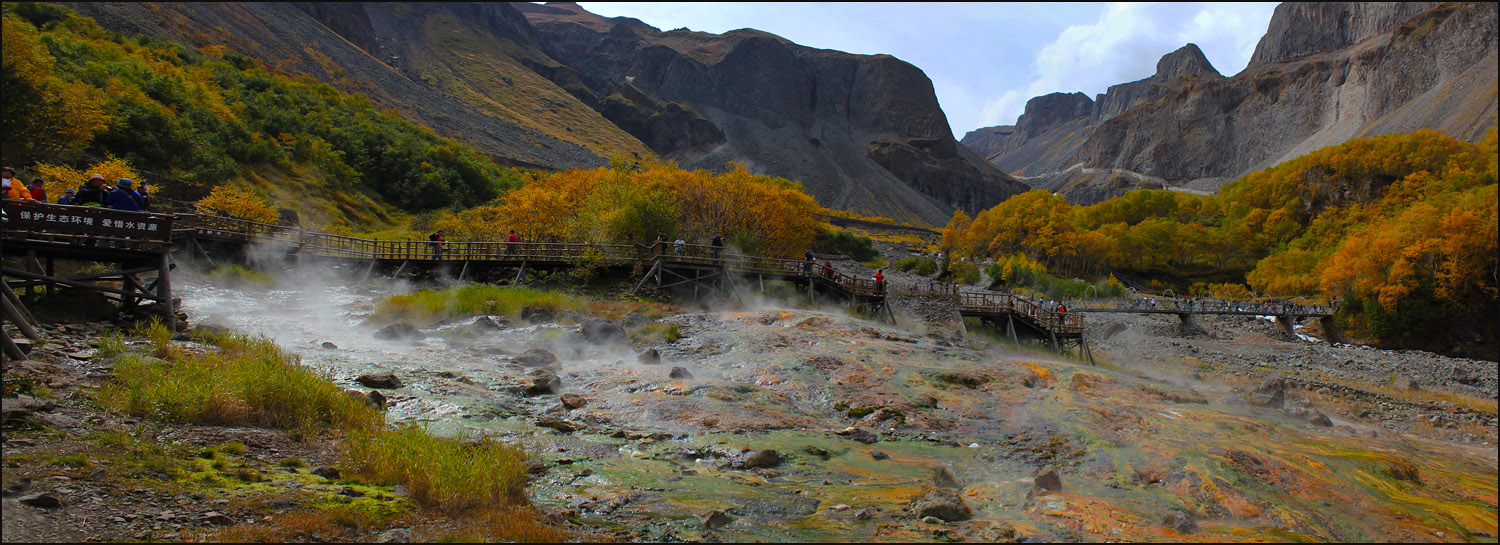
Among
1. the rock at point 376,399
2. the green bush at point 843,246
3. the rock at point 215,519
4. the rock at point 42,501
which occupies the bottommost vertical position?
the rock at point 376,399

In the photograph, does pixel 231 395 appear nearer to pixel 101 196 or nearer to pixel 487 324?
pixel 101 196

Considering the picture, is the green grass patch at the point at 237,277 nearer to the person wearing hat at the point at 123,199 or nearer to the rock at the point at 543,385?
the person wearing hat at the point at 123,199

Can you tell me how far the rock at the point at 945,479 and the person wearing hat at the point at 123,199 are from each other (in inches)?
720

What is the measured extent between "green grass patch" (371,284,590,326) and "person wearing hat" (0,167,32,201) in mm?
9550

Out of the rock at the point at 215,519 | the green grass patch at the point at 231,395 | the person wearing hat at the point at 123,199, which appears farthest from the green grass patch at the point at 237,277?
the rock at the point at 215,519

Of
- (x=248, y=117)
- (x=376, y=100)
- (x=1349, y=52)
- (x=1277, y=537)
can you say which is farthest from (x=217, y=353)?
(x=1349, y=52)

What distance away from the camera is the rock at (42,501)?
5621mm

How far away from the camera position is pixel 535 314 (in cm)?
2403

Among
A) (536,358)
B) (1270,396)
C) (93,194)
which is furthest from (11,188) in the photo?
(1270,396)

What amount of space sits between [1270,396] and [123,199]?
3211 centimetres

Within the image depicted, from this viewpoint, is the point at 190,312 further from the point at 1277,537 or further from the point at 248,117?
the point at 248,117

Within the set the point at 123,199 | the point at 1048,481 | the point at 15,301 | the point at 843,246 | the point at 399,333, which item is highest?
the point at 123,199

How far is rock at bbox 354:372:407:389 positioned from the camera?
44.1 ft

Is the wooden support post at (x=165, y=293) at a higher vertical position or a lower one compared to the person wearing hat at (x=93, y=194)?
lower
